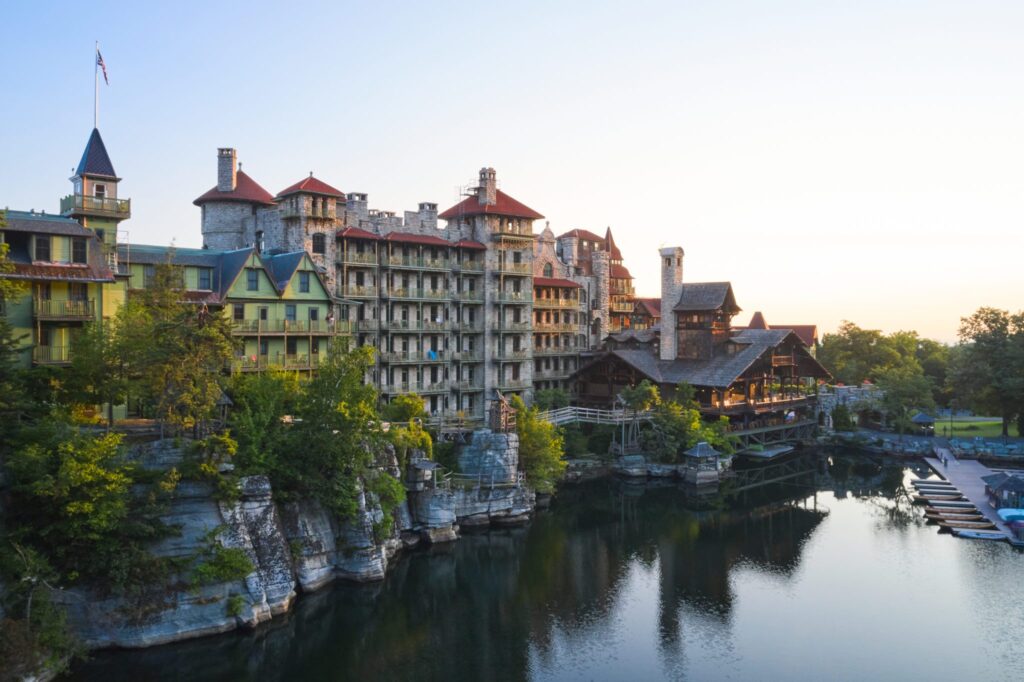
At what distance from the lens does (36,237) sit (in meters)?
40.7

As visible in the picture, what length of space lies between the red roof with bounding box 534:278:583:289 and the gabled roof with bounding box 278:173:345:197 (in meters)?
23.4

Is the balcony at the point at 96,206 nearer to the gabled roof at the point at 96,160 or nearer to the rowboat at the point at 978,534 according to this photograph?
the gabled roof at the point at 96,160

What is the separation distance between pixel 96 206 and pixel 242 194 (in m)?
17.4

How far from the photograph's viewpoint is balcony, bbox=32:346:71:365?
40000 mm

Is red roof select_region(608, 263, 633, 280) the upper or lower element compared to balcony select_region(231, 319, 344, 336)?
upper

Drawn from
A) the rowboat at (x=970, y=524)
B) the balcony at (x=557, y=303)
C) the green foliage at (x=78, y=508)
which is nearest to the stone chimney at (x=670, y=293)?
the balcony at (x=557, y=303)

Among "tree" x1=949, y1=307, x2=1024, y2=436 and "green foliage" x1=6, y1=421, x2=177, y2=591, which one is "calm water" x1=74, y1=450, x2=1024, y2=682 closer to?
"green foliage" x1=6, y1=421, x2=177, y2=591

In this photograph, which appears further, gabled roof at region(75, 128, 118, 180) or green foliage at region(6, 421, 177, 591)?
gabled roof at region(75, 128, 118, 180)

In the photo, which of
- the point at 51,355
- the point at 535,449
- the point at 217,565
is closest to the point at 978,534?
the point at 535,449

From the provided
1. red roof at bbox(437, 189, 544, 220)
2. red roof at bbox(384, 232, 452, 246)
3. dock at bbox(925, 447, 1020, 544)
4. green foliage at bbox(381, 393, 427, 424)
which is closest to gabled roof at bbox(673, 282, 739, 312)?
red roof at bbox(437, 189, 544, 220)

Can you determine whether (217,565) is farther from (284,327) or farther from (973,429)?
(973,429)

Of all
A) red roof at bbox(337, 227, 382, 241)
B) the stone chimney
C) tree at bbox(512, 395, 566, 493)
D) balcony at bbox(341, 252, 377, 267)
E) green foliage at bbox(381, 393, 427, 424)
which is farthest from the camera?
the stone chimney

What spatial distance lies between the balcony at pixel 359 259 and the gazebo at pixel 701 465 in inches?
1167

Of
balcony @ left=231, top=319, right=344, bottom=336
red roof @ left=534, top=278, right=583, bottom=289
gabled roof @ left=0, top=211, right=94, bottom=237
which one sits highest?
red roof @ left=534, top=278, right=583, bottom=289
